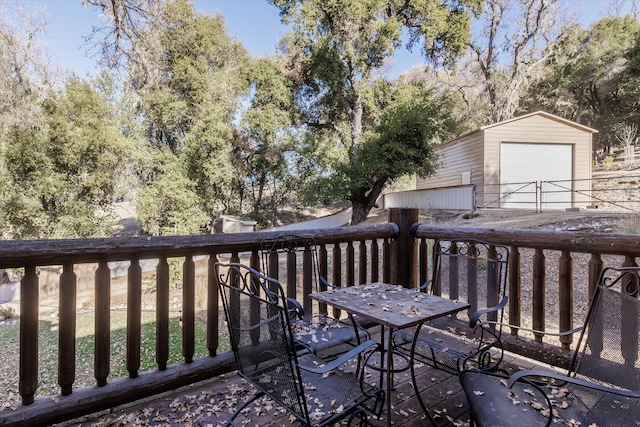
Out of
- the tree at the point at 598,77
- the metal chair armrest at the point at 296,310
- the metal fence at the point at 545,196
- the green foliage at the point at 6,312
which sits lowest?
the green foliage at the point at 6,312

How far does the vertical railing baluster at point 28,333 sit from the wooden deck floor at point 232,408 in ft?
0.90

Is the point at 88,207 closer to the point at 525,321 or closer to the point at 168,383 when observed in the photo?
the point at 168,383

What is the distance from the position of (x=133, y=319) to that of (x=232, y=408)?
72 cm

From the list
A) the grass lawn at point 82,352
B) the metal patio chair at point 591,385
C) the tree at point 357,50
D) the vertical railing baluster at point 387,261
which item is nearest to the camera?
the metal patio chair at point 591,385

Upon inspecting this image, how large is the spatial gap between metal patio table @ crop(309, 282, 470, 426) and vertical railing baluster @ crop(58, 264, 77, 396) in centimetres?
122

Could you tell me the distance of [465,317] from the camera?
8.82 ft

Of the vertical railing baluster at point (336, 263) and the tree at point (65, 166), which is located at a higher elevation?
the tree at point (65, 166)

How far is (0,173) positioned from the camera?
920 centimetres

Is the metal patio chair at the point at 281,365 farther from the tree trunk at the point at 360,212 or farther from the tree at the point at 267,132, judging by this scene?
the tree at the point at 267,132

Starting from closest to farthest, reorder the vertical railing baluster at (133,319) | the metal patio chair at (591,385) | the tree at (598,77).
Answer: the metal patio chair at (591,385) < the vertical railing baluster at (133,319) < the tree at (598,77)

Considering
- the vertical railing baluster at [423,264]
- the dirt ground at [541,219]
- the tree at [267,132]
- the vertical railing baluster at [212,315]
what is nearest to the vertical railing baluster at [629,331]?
the vertical railing baluster at [423,264]

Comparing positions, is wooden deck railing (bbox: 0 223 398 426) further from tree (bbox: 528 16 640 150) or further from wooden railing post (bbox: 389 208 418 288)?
tree (bbox: 528 16 640 150)

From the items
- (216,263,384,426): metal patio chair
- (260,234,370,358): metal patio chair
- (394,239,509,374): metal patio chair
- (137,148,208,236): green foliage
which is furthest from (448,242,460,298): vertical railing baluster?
(137,148,208,236): green foliage

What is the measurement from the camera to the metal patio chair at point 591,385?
4.16 ft
